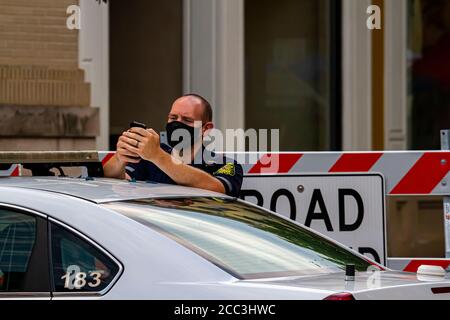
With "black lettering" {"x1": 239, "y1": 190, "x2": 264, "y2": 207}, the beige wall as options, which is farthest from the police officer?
the beige wall

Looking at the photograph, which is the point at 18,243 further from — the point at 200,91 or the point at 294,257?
the point at 200,91

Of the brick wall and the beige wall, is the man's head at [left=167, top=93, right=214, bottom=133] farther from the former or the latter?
the brick wall

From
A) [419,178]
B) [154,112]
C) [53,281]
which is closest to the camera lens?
[53,281]

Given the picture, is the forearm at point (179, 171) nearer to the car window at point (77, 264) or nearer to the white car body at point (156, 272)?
the white car body at point (156, 272)

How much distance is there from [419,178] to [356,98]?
527 centimetres

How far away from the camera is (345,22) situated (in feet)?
41.7

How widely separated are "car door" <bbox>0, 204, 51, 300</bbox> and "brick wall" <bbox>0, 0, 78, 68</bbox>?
22.9ft

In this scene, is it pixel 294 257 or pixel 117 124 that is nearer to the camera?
pixel 294 257

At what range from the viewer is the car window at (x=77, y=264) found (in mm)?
4246

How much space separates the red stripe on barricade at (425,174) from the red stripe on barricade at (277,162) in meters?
0.67

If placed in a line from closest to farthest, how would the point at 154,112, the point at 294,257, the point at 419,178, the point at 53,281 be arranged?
the point at 53,281
the point at 294,257
the point at 419,178
the point at 154,112

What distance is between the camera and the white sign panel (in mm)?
7391

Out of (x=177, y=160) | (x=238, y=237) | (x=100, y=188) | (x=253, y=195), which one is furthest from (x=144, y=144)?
(x=238, y=237)

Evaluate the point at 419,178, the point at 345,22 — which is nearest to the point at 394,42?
the point at 345,22
